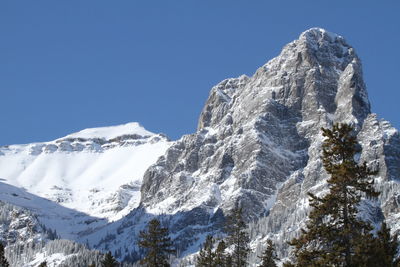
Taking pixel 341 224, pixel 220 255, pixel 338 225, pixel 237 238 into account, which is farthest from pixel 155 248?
pixel 338 225

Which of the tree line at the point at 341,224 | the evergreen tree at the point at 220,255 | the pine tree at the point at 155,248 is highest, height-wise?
the evergreen tree at the point at 220,255

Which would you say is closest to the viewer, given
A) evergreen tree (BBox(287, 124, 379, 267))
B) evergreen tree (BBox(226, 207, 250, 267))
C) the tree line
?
the tree line

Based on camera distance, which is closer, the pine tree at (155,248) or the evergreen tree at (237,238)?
the pine tree at (155,248)

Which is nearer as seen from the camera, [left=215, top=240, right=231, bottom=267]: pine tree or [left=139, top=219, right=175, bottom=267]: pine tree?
[left=139, top=219, right=175, bottom=267]: pine tree

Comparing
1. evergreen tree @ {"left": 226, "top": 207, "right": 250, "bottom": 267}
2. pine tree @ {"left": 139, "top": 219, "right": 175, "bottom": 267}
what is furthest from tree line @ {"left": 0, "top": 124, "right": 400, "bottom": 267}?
evergreen tree @ {"left": 226, "top": 207, "right": 250, "bottom": 267}

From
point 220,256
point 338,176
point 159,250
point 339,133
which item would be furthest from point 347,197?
point 220,256

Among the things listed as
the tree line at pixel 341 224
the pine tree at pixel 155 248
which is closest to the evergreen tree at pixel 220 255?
the pine tree at pixel 155 248

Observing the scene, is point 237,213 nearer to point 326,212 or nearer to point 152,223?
point 152,223

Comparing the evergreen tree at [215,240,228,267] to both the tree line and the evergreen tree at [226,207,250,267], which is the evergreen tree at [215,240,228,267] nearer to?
the evergreen tree at [226,207,250,267]

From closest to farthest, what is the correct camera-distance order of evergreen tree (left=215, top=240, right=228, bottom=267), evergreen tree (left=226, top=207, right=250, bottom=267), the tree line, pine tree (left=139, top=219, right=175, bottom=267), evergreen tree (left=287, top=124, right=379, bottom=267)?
the tree line, evergreen tree (left=287, top=124, right=379, bottom=267), pine tree (left=139, top=219, right=175, bottom=267), evergreen tree (left=226, top=207, right=250, bottom=267), evergreen tree (left=215, top=240, right=228, bottom=267)

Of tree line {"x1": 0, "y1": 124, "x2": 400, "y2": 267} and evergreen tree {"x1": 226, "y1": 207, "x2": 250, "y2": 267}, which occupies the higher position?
evergreen tree {"x1": 226, "y1": 207, "x2": 250, "y2": 267}

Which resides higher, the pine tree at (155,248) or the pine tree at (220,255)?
the pine tree at (220,255)

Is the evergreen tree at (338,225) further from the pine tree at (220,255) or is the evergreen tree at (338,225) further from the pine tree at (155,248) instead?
the pine tree at (220,255)

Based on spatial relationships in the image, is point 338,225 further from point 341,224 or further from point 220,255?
point 220,255
